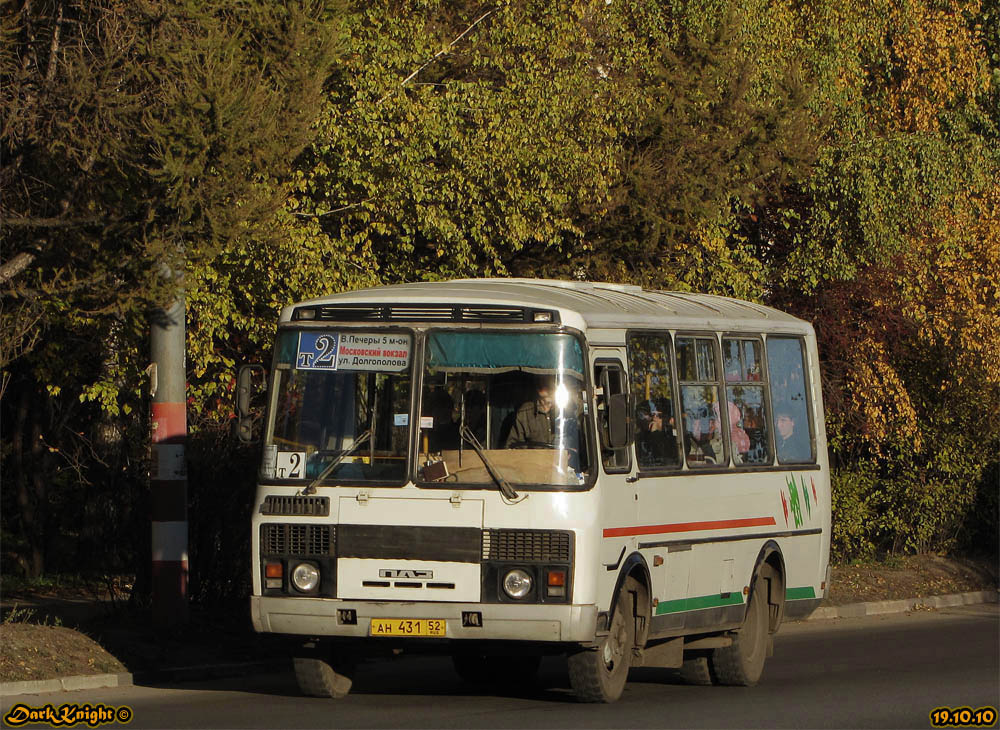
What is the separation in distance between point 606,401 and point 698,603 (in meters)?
2.24

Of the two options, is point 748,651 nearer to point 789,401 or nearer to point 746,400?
point 746,400

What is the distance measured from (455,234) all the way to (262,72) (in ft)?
12.9

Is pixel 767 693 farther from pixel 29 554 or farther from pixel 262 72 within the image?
pixel 29 554

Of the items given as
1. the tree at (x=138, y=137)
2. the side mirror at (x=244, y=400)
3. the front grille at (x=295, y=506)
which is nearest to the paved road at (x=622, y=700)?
the front grille at (x=295, y=506)

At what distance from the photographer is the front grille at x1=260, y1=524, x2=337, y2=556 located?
11.4 metres

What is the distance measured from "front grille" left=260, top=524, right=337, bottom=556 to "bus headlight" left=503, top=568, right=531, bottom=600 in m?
1.23

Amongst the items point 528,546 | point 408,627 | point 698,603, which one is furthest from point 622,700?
point 408,627

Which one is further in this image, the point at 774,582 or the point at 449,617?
the point at 774,582

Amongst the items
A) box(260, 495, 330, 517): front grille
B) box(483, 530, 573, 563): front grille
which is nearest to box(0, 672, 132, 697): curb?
box(260, 495, 330, 517): front grille

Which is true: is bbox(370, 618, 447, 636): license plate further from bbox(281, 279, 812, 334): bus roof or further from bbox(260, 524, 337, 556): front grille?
bbox(281, 279, 812, 334): bus roof

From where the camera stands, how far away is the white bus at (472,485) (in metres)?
11.1

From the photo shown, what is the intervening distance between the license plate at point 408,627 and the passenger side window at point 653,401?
2.08m

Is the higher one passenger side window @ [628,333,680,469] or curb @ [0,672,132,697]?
passenger side window @ [628,333,680,469]

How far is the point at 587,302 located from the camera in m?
12.2
